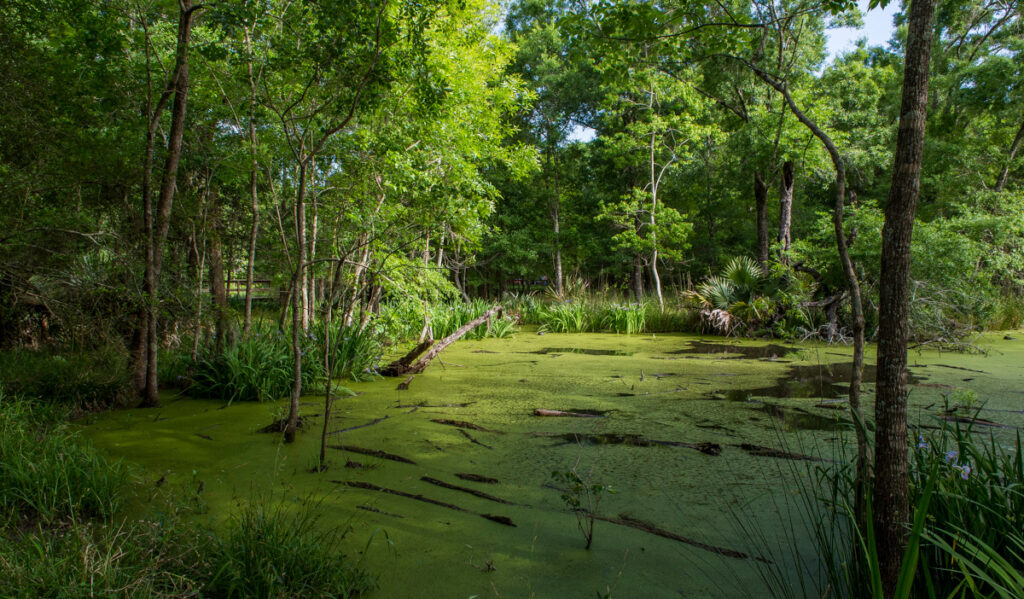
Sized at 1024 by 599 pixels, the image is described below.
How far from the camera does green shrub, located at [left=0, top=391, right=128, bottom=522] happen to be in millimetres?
1979

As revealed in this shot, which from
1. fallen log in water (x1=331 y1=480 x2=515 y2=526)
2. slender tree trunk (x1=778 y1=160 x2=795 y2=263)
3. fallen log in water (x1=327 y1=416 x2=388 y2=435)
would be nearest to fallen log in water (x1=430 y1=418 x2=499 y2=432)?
fallen log in water (x1=327 y1=416 x2=388 y2=435)

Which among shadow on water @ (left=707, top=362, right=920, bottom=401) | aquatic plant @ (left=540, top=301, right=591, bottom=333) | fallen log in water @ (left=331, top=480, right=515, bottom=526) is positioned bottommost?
fallen log in water @ (left=331, top=480, right=515, bottom=526)

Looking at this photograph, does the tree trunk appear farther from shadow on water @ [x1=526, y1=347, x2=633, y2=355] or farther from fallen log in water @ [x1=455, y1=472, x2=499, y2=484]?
shadow on water @ [x1=526, y1=347, x2=633, y2=355]

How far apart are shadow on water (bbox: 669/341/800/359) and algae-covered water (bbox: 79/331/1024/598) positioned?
1411mm

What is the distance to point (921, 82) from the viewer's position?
4.02 ft

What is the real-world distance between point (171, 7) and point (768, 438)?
6.56 metres

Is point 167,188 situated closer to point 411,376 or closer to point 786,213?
point 411,376

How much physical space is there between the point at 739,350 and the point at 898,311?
6388mm

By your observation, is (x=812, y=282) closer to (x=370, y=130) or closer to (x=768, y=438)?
(x=768, y=438)

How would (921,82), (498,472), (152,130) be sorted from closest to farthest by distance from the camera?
1. (921,82)
2. (498,472)
3. (152,130)

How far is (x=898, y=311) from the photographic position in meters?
1.24

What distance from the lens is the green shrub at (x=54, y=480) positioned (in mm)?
1979

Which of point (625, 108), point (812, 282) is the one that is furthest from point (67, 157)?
point (625, 108)

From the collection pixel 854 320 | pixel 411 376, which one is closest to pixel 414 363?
pixel 411 376
